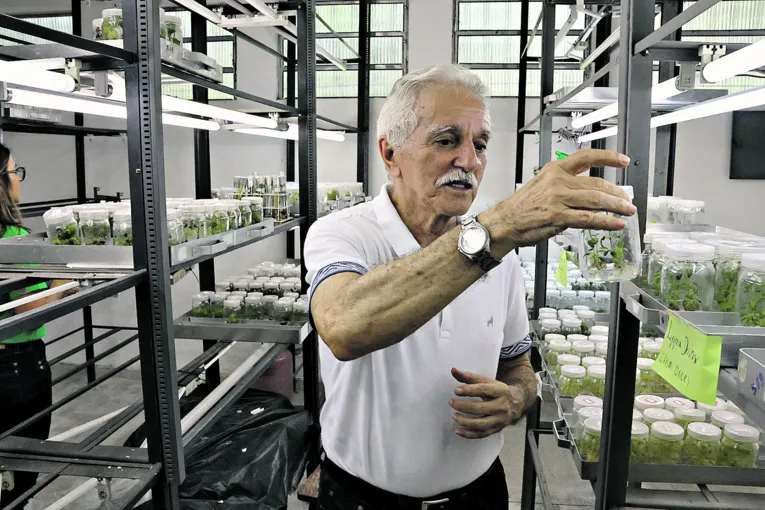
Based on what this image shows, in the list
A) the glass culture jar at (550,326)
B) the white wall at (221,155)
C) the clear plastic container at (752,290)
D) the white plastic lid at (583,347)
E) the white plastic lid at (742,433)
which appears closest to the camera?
the clear plastic container at (752,290)

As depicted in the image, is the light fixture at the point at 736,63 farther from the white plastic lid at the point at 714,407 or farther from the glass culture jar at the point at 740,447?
the white plastic lid at the point at 714,407

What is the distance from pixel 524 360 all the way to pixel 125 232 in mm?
1430

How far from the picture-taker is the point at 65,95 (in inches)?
66.2

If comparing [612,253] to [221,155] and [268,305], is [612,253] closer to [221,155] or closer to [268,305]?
[268,305]

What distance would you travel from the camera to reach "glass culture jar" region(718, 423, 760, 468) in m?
1.52

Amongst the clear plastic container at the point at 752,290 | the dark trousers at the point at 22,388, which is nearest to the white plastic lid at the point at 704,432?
the clear plastic container at the point at 752,290

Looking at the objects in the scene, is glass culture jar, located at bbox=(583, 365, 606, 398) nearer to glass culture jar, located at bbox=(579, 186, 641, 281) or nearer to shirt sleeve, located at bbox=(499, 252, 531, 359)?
shirt sleeve, located at bbox=(499, 252, 531, 359)

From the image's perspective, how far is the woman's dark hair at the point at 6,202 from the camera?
261 centimetres

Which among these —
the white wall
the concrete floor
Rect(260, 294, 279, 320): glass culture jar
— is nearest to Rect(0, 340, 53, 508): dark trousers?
the concrete floor

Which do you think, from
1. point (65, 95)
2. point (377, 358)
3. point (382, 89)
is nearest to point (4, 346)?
point (65, 95)

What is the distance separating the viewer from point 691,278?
1143 millimetres

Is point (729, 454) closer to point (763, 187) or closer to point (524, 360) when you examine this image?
point (524, 360)

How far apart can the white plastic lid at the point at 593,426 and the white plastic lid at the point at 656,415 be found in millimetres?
155

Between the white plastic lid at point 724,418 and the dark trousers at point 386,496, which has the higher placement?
the white plastic lid at point 724,418
